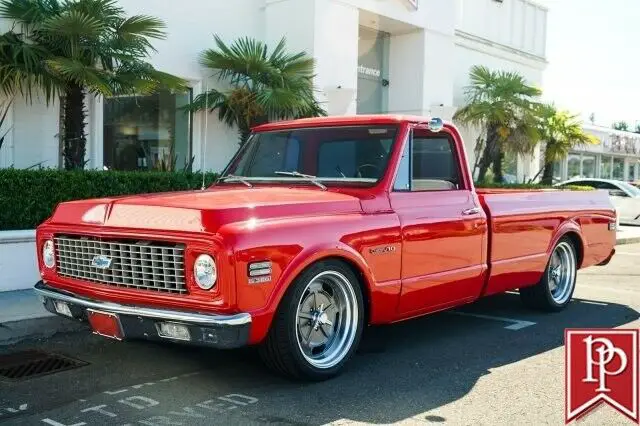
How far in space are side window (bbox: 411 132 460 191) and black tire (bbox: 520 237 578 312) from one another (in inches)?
70.6

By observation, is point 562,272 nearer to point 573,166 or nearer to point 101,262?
point 101,262

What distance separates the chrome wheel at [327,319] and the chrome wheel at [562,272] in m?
3.38

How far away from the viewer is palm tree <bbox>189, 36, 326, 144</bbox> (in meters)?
11.6

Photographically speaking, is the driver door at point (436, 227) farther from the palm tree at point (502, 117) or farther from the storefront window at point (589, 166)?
the storefront window at point (589, 166)

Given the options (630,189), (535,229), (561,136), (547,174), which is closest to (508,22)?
(561,136)

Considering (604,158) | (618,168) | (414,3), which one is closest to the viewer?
(414,3)

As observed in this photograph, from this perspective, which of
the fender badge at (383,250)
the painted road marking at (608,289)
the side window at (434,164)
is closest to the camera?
the fender badge at (383,250)

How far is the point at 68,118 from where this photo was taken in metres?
9.65

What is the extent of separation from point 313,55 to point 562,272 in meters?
7.15

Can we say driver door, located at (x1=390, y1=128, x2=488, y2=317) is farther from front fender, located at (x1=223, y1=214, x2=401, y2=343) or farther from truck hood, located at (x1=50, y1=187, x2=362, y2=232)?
truck hood, located at (x1=50, y1=187, x2=362, y2=232)

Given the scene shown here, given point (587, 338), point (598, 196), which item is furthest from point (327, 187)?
point (598, 196)

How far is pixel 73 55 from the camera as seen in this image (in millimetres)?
9102

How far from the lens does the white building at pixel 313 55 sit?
11156 mm

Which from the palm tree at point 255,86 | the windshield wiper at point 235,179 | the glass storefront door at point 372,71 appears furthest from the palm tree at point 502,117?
the windshield wiper at point 235,179
